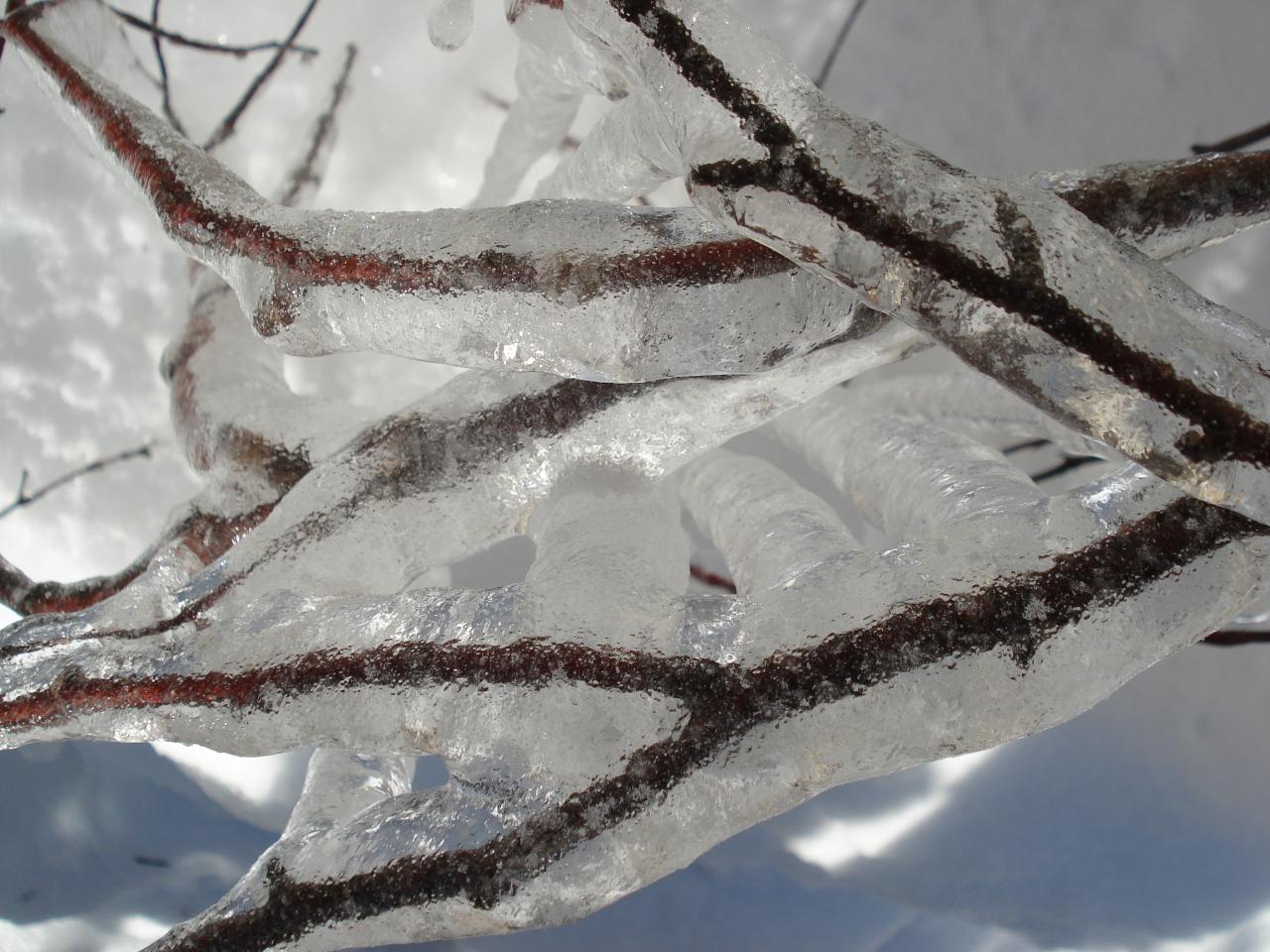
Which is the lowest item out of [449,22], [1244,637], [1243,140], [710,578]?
[1244,637]

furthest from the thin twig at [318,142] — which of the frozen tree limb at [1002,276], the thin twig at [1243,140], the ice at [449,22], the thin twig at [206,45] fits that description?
the thin twig at [1243,140]

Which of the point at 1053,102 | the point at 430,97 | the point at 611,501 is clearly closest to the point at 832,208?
the point at 611,501

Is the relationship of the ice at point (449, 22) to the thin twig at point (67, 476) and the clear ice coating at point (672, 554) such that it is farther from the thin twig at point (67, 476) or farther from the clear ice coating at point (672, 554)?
the thin twig at point (67, 476)

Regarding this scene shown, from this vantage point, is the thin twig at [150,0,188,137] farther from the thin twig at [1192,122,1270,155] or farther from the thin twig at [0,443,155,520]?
the thin twig at [1192,122,1270,155]

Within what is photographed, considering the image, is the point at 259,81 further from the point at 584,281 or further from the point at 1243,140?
the point at 1243,140

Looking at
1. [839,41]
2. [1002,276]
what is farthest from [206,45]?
[1002,276]

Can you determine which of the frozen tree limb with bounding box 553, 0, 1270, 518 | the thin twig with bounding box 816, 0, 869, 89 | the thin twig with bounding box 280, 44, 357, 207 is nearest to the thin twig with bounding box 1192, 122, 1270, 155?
the thin twig with bounding box 816, 0, 869, 89

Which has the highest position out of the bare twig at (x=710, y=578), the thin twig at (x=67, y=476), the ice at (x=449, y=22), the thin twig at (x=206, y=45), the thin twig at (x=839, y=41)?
the thin twig at (x=206, y=45)
